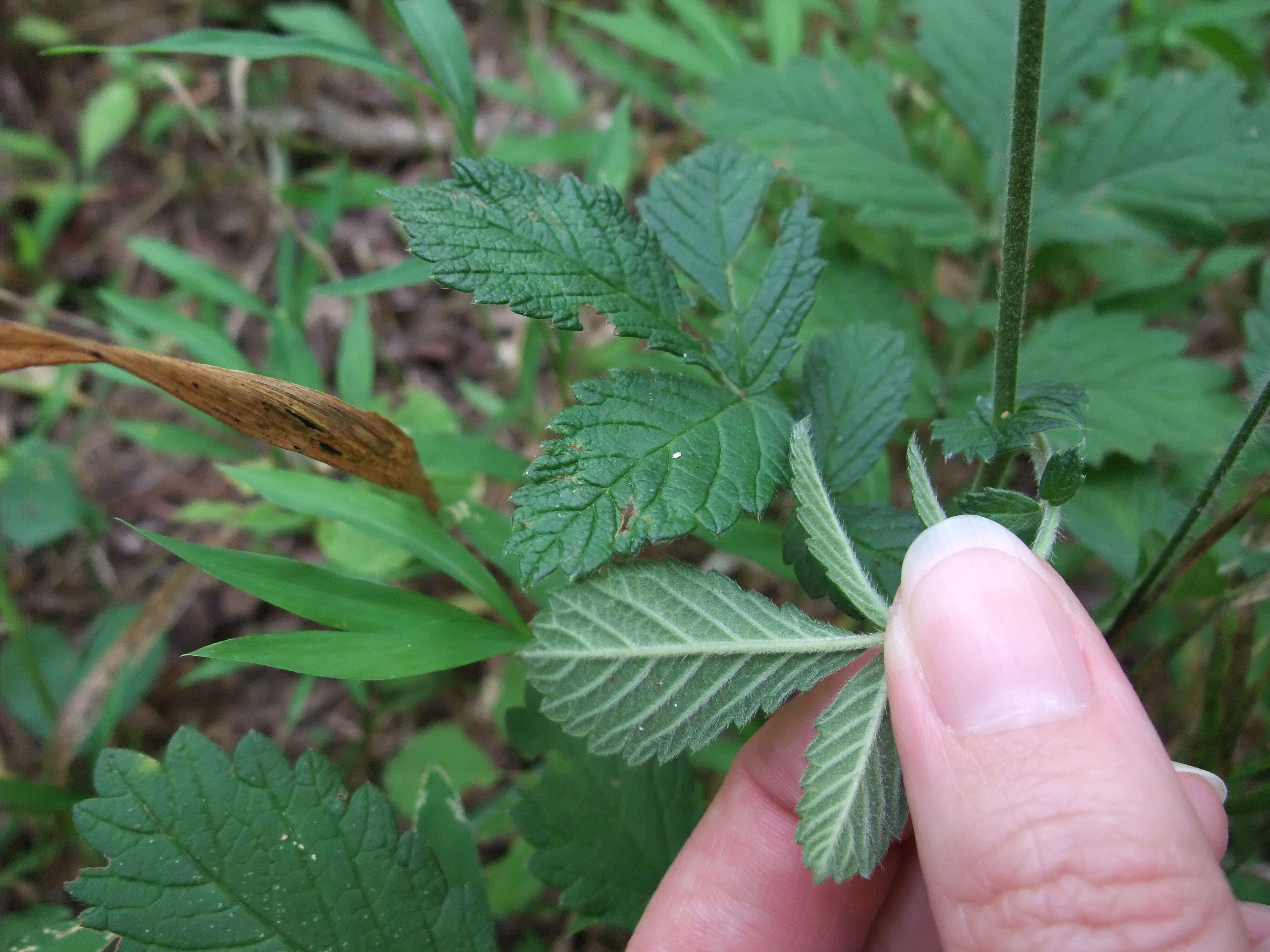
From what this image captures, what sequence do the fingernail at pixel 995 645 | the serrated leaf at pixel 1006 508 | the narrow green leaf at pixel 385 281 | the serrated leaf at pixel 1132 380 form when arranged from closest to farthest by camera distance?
the fingernail at pixel 995 645
the serrated leaf at pixel 1006 508
the narrow green leaf at pixel 385 281
the serrated leaf at pixel 1132 380

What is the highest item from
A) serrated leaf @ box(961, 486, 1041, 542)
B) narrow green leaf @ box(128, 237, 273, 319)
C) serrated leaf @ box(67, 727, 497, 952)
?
serrated leaf @ box(961, 486, 1041, 542)

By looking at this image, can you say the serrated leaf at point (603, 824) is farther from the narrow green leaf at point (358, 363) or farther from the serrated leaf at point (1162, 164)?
the serrated leaf at point (1162, 164)

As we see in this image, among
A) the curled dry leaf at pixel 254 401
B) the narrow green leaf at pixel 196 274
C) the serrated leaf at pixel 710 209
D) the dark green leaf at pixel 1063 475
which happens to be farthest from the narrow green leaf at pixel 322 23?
the dark green leaf at pixel 1063 475

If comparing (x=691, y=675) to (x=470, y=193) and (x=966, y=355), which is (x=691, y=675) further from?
(x=966, y=355)

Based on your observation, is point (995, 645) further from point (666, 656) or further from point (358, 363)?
point (358, 363)

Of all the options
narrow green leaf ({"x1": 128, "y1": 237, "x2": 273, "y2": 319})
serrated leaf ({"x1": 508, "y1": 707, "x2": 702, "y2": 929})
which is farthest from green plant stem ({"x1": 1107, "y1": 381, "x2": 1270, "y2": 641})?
narrow green leaf ({"x1": 128, "y1": 237, "x2": 273, "y2": 319})

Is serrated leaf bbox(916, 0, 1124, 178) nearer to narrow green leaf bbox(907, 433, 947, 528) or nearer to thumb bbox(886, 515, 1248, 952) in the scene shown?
narrow green leaf bbox(907, 433, 947, 528)

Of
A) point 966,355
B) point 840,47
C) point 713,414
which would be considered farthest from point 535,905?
point 840,47
